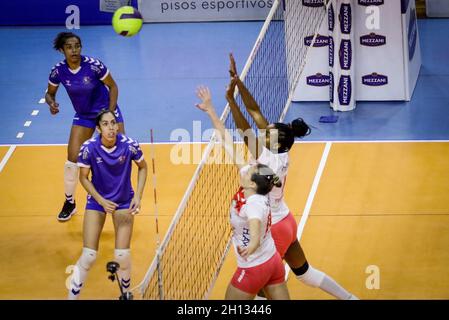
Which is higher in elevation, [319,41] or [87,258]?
[87,258]

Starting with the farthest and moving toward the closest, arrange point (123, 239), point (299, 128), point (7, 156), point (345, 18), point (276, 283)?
point (345, 18), point (7, 156), point (123, 239), point (299, 128), point (276, 283)

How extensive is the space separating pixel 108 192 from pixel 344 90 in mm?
7582

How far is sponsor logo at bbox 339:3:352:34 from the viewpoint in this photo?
54.8ft

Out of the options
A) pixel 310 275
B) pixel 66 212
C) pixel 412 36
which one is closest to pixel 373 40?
pixel 412 36

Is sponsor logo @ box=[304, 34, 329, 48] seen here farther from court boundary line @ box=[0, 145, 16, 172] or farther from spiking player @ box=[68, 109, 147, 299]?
spiking player @ box=[68, 109, 147, 299]

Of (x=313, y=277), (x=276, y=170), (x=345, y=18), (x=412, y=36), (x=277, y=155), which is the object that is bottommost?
(x=412, y=36)

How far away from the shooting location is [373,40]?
17172mm

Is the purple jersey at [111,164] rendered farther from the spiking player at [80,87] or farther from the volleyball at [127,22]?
the volleyball at [127,22]

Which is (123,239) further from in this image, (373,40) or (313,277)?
(373,40)

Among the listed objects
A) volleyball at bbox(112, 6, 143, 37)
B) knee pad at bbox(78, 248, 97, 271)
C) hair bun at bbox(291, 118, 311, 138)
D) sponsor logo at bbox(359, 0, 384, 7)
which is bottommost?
knee pad at bbox(78, 248, 97, 271)

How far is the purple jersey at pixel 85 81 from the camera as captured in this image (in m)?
12.5

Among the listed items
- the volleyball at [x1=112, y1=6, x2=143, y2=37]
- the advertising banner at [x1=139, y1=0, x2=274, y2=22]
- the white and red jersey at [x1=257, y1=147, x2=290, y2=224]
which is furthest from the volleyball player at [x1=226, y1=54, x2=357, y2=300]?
the advertising banner at [x1=139, y1=0, x2=274, y2=22]

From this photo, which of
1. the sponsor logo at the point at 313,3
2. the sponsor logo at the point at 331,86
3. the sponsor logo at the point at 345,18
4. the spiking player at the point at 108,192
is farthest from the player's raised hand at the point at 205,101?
the sponsor logo at the point at 331,86

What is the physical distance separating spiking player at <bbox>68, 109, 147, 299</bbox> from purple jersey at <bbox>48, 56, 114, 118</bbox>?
2126 mm
